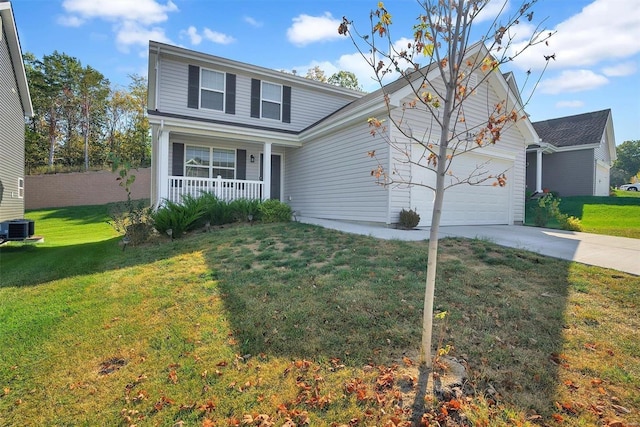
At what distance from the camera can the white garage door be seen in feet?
30.6

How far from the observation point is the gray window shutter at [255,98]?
1304 centimetres

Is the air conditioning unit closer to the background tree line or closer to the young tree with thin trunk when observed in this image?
the young tree with thin trunk

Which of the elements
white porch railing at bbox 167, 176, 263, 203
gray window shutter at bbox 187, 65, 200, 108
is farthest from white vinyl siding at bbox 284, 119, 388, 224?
gray window shutter at bbox 187, 65, 200, 108

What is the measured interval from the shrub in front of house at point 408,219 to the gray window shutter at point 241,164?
6.66 meters

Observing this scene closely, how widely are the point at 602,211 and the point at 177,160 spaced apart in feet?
57.1

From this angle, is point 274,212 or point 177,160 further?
point 177,160

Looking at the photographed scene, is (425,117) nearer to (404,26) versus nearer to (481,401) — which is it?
(404,26)

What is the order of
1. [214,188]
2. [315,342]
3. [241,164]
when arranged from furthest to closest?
1. [241,164]
2. [214,188]
3. [315,342]

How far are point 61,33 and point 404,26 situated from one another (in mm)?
15406

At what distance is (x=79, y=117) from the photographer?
2889 cm

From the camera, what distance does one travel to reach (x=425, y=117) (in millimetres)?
9328

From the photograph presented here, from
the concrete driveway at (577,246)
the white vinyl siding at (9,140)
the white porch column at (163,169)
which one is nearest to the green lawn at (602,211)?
the concrete driveway at (577,246)

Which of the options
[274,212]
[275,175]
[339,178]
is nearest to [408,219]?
[339,178]

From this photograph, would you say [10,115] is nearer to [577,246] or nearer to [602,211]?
[577,246]
